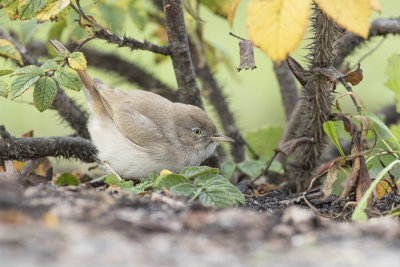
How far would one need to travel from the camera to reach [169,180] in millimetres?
2109

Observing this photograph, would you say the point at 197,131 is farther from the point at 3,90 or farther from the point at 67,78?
the point at 3,90

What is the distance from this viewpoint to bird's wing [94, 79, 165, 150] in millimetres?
3340

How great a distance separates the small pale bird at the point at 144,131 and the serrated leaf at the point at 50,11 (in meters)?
0.85

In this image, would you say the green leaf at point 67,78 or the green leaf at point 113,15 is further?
the green leaf at point 113,15

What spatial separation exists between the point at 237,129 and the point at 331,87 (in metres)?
1.64

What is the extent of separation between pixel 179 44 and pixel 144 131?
69 cm

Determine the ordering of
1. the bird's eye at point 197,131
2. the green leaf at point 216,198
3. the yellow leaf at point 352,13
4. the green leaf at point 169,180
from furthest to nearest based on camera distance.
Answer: the bird's eye at point 197,131 → the green leaf at point 169,180 → the green leaf at point 216,198 → the yellow leaf at point 352,13

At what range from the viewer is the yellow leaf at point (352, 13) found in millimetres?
1588

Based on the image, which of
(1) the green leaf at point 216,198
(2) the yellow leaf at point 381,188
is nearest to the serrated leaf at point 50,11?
(1) the green leaf at point 216,198

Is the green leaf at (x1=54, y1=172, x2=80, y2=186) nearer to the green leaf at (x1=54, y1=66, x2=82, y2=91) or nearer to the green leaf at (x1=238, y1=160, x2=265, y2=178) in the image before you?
the green leaf at (x1=54, y1=66, x2=82, y2=91)

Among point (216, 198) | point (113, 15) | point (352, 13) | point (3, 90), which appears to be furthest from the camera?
point (113, 15)

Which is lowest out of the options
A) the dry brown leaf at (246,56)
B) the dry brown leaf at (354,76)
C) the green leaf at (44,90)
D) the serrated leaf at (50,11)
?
the dry brown leaf at (354,76)

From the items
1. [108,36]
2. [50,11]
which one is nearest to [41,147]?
[108,36]

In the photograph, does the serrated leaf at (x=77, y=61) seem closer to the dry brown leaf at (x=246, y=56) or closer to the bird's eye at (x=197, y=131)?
the dry brown leaf at (x=246, y=56)
